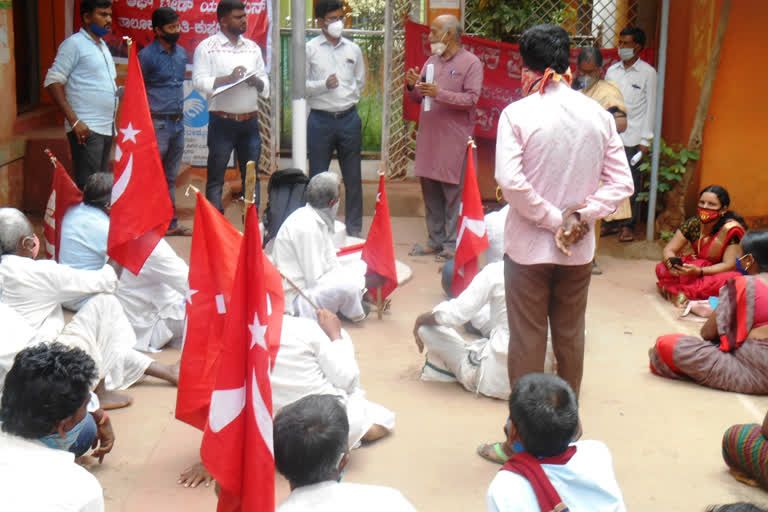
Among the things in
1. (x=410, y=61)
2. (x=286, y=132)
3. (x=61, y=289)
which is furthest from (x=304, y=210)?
(x=286, y=132)

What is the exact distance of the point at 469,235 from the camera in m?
6.25

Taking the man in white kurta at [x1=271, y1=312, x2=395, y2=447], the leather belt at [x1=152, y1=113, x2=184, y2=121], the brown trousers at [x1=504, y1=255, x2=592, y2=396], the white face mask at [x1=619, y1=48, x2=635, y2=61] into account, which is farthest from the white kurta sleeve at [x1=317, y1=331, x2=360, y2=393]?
the white face mask at [x1=619, y1=48, x2=635, y2=61]

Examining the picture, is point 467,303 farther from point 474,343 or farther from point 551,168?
point 551,168

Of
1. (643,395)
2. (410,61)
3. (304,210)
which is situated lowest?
(643,395)

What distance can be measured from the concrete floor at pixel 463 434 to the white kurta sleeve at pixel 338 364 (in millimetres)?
337

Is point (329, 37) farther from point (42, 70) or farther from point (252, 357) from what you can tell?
point (252, 357)

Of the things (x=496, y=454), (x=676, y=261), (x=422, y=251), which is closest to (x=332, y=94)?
(x=422, y=251)

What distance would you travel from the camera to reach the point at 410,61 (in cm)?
938

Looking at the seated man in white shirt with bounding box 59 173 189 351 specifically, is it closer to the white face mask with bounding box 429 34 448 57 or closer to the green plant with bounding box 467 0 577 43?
the white face mask with bounding box 429 34 448 57

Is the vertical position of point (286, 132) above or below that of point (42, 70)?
below

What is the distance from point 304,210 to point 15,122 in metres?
4.11

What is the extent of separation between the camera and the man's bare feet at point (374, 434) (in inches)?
177

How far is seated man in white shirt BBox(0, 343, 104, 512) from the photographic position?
2635 millimetres

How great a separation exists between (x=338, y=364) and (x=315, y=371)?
4.8 inches
